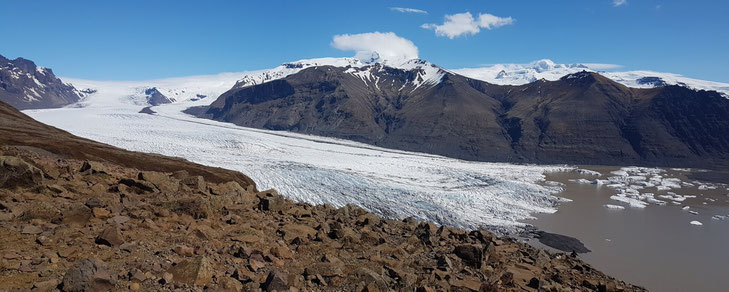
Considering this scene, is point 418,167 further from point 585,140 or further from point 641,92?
point 641,92

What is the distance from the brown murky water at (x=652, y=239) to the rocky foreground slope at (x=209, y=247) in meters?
15.8

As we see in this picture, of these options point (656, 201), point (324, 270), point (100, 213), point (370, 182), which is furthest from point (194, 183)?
point (656, 201)

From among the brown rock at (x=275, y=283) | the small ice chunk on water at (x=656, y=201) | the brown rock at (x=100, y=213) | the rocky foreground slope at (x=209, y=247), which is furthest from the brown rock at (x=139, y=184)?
the small ice chunk on water at (x=656, y=201)

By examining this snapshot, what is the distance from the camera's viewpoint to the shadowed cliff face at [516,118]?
108 metres

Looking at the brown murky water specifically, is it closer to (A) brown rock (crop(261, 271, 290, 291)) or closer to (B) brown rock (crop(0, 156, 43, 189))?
(A) brown rock (crop(261, 271, 290, 291))

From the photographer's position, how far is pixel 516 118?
128250 mm

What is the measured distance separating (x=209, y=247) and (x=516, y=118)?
132m

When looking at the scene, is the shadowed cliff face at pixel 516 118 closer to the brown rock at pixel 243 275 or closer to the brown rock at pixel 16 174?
the brown rock at pixel 16 174

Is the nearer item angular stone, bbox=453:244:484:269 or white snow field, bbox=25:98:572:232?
angular stone, bbox=453:244:484:269

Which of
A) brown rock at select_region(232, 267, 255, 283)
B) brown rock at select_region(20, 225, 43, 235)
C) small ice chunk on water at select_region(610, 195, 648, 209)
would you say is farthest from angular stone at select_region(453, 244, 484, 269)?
small ice chunk on water at select_region(610, 195, 648, 209)

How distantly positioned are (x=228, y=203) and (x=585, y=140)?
389 ft

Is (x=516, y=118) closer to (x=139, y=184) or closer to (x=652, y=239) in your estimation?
(x=652, y=239)

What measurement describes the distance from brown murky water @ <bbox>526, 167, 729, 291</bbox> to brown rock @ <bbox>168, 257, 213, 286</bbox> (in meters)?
23.9

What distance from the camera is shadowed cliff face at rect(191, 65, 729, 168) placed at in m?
108
